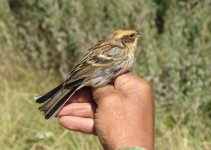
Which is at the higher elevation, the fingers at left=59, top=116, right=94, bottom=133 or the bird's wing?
the bird's wing

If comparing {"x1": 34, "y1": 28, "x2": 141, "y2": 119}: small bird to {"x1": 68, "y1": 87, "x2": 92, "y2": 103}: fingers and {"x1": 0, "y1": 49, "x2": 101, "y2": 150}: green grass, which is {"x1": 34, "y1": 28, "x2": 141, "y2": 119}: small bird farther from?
{"x1": 0, "y1": 49, "x2": 101, "y2": 150}: green grass

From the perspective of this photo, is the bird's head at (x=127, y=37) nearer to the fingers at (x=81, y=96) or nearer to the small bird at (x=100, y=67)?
the small bird at (x=100, y=67)

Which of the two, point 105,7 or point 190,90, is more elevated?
point 105,7

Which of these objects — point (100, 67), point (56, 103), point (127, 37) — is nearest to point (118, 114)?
point (56, 103)

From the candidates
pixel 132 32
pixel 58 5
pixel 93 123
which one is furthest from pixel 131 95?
pixel 58 5

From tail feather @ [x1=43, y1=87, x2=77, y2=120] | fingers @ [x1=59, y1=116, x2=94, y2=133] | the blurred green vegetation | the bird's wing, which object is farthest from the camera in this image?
the blurred green vegetation

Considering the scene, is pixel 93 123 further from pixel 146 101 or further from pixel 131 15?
pixel 131 15

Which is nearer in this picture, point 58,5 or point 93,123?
point 93,123

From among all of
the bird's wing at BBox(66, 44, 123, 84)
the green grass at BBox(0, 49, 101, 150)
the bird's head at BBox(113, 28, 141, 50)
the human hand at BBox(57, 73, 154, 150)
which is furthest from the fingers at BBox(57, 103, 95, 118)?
the green grass at BBox(0, 49, 101, 150)
